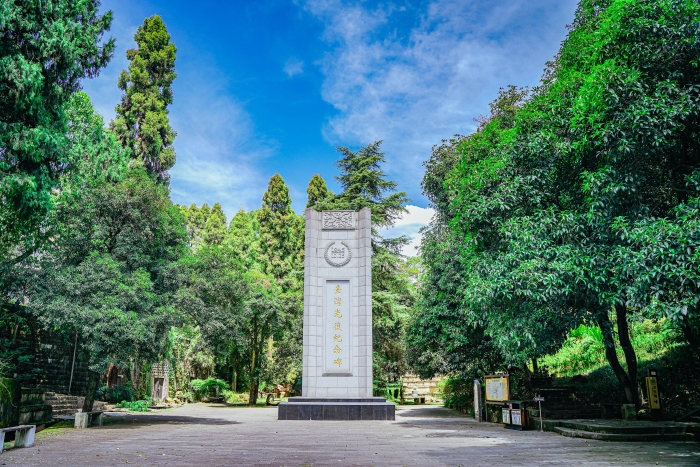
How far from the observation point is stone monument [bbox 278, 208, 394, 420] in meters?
14.1

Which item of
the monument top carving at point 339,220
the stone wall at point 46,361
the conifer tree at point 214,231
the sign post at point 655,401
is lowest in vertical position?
the sign post at point 655,401

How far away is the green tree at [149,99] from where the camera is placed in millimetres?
18922

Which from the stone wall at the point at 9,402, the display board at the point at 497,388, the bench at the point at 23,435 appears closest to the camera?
the bench at the point at 23,435

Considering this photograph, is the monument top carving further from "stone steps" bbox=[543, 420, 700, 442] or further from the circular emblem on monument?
"stone steps" bbox=[543, 420, 700, 442]

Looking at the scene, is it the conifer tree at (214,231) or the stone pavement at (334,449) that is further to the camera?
the conifer tree at (214,231)

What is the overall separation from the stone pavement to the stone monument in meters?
3.21

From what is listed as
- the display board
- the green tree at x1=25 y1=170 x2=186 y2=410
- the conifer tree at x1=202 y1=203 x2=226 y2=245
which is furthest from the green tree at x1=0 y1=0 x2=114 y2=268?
the conifer tree at x1=202 y1=203 x2=226 y2=245

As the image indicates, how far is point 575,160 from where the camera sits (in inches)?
349

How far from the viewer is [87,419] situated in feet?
36.9

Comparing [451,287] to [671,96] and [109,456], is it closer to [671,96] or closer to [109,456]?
[671,96]

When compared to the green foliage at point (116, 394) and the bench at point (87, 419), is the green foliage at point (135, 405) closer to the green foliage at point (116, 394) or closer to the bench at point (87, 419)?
the green foliage at point (116, 394)

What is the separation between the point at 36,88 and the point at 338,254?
30.9ft

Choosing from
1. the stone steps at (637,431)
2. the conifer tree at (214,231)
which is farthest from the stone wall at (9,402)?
the conifer tree at (214,231)

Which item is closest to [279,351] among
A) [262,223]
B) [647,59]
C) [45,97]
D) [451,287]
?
[262,223]
